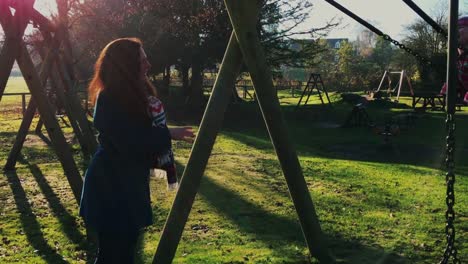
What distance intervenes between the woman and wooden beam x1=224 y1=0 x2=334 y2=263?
1011mm

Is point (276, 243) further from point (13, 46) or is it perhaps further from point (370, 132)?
point (370, 132)

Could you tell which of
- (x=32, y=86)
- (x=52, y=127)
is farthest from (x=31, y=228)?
(x=32, y=86)

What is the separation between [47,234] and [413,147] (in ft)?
33.3

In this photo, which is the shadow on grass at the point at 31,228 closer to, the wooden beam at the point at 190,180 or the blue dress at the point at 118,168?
the wooden beam at the point at 190,180

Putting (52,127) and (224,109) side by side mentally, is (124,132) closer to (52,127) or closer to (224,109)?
(224,109)

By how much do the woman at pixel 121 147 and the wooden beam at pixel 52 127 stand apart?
213 cm

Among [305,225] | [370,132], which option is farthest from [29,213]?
[370,132]

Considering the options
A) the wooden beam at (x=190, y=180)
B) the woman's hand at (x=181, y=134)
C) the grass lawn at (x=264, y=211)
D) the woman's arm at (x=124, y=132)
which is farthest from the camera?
the grass lawn at (x=264, y=211)

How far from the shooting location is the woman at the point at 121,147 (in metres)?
2.82

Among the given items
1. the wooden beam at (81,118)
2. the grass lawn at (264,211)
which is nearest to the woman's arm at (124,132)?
the grass lawn at (264,211)

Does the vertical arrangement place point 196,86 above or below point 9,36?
below

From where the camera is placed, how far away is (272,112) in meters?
3.94

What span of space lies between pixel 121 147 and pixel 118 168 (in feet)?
0.43

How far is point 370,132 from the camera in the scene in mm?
16141
